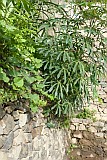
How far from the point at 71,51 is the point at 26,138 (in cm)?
104

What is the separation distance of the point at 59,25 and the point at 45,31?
0.19 metres

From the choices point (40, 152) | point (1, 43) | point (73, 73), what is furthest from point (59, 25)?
point (40, 152)

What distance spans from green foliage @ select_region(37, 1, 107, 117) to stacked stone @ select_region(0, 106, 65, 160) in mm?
298

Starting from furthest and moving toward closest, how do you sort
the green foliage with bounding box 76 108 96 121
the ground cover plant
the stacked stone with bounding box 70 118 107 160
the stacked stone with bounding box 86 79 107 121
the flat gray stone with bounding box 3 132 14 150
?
the stacked stone with bounding box 86 79 107 121 → the green foliage with bounding box 76 108 96 121 → the stacked stone with bounding box 70 118 107 160 → the ground cover plant → the flat gray stone with bounding box 3 132 14 150

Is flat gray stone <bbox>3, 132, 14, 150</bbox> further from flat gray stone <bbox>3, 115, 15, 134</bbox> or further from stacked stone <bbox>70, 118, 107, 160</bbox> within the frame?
stacked stone <bbox>70, 118, 107, 160</bbox>

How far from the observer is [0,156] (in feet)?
4.78

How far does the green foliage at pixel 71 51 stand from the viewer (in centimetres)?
235

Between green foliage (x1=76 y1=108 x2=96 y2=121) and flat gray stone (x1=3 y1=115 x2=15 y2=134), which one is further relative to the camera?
green foliage (x1=76 y1=108 x2=96 y2=121)

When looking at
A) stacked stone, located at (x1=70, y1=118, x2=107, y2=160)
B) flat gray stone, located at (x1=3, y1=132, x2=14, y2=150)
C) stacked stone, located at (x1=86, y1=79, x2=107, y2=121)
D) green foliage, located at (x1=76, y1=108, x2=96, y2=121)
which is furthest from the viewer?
stacked stone, located at (x1=86, y1=79, x2=107, y2=121)

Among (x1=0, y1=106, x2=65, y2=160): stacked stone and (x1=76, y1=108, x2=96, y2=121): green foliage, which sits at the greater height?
(x1=76, y1=108, x2=96, y2=121): green foliage

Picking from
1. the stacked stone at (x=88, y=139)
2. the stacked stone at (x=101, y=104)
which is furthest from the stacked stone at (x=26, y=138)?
the stacked stone at (x=101, y=104)

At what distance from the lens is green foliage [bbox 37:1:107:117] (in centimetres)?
235

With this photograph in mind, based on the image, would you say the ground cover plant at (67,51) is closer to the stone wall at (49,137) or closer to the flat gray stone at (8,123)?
the stone wall at (49,137)

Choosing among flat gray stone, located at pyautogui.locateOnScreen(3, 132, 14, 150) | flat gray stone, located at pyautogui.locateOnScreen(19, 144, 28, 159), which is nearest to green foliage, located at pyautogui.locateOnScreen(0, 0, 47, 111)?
flat gray stone, located at pyautogui.locateOnScreen(3, 132, 14, 150)
